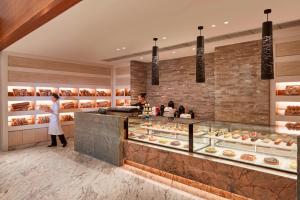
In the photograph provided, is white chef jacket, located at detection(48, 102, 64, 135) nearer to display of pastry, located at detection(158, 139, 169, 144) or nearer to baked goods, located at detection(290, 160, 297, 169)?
display of pastry, located at detection(158, 139, 169, 144)

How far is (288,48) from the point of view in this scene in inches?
176

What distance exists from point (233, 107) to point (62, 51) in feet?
16.9

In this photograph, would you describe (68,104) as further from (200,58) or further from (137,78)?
(200,58)

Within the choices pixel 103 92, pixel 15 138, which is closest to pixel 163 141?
pixel 15 138

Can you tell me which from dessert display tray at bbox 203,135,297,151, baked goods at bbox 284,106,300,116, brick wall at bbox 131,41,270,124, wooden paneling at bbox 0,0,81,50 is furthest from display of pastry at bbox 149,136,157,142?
baked goods at bbox 284,106,300,116

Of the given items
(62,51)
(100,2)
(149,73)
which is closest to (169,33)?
(100,2)

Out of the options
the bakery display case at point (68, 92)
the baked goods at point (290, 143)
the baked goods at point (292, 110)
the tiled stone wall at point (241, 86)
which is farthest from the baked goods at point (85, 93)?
the baked goods at point (290, 143)

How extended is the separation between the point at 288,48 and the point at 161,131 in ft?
10.9

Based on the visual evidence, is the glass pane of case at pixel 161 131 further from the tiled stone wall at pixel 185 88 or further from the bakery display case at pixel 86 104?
the bakery display case at pixel 86 104

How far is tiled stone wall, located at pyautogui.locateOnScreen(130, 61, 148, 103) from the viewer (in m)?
7.91

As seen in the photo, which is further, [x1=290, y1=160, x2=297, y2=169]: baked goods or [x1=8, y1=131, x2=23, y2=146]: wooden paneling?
[x1=8, y1=131, x2=23, y2=146]: wooden paneling

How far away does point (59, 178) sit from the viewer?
13.0 ft

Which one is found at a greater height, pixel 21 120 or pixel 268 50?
pixel 268 50

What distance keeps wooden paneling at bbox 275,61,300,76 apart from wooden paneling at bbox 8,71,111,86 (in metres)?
6.22
